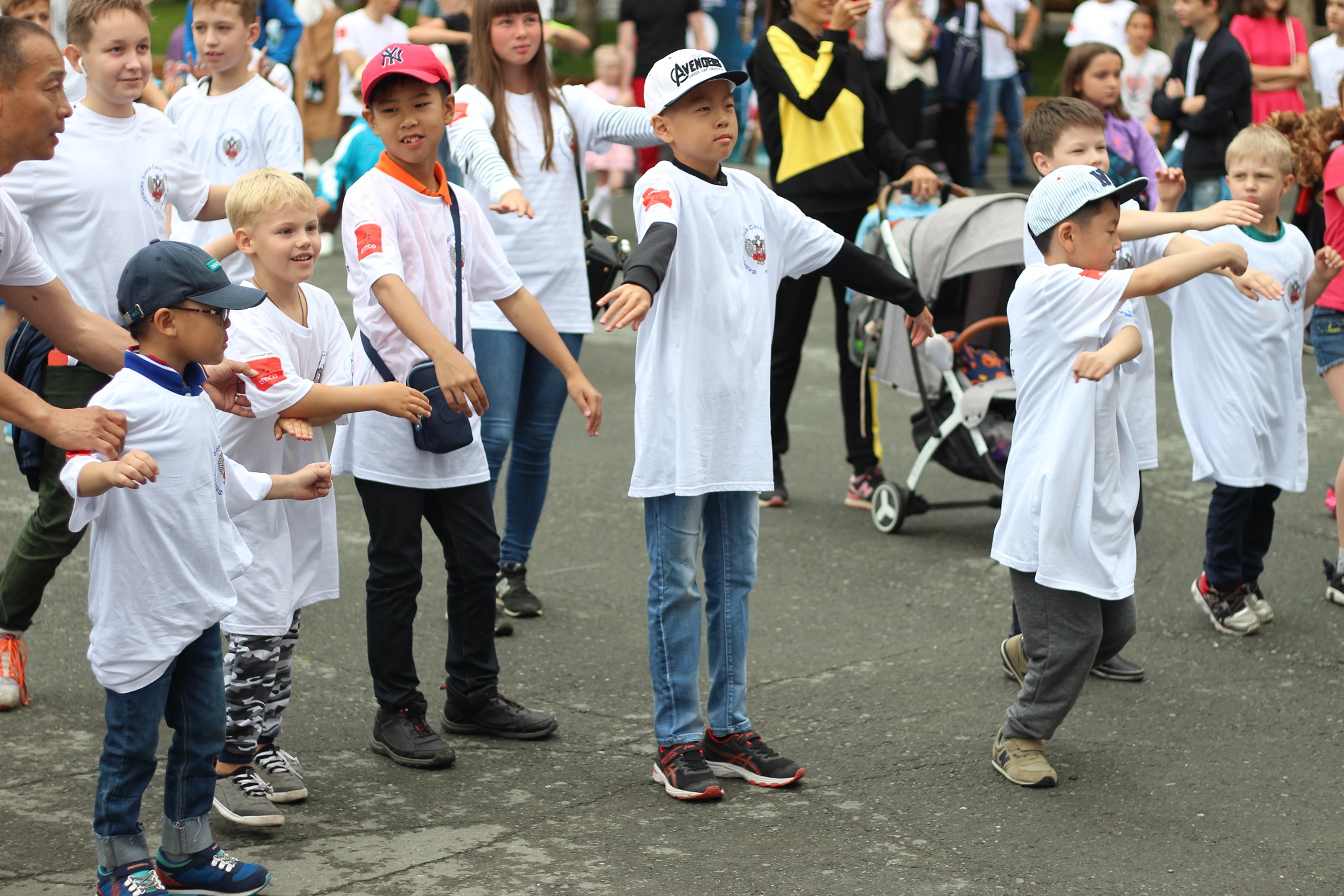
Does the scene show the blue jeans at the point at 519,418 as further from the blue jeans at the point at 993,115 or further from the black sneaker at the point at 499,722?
the blue jeans at the point at 993,115

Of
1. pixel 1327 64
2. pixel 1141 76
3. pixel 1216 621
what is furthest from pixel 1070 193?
pixel 1141 76

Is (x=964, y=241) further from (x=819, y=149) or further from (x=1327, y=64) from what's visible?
(x=1327, y=64)

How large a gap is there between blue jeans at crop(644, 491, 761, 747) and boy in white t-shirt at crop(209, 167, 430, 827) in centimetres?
79

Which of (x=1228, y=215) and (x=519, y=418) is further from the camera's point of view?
(x=519, y=418)

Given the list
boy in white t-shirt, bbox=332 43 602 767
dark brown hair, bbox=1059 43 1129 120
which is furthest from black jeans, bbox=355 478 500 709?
dark brown hair, bbox=1059 43 1129 120

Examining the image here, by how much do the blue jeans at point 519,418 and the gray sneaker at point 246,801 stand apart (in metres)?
1.40

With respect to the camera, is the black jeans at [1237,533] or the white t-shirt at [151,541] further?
the black jeans at [1237,533]

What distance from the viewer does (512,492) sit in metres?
5.52

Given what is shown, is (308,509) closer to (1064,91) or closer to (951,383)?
(951,383)

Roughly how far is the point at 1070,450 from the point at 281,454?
213cm

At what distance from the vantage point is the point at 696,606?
163 inches

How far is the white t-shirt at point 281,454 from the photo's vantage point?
3729 mm

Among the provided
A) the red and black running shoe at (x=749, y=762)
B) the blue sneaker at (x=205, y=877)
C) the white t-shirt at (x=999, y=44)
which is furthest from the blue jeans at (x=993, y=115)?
the blue sneaker at (x=205, y=877)

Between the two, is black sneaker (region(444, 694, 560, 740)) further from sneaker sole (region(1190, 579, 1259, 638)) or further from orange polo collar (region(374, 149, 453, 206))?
sneaker sole (region(1190, 579, 1259, 638))
